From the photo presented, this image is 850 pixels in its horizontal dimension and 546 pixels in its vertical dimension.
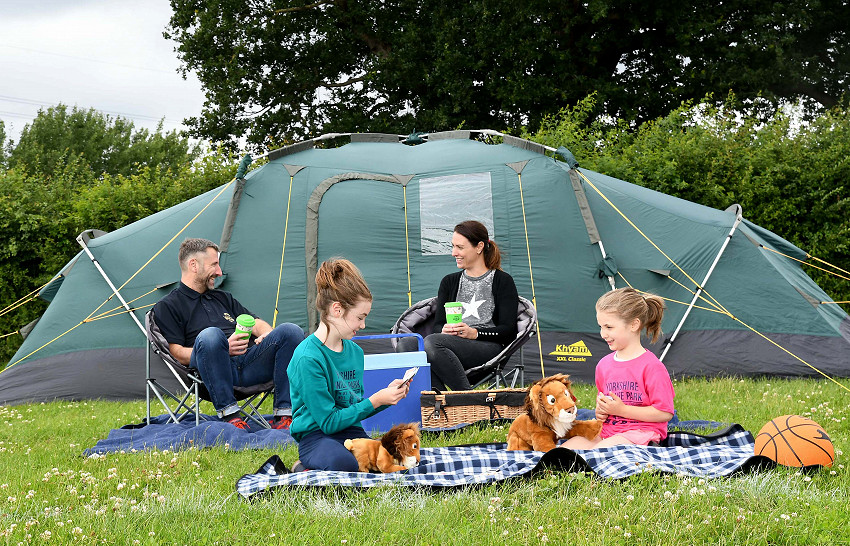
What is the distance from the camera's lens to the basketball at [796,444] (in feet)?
9.69

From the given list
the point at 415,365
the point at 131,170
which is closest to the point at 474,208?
the point at 415,365

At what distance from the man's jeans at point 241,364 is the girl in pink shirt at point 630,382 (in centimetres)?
176

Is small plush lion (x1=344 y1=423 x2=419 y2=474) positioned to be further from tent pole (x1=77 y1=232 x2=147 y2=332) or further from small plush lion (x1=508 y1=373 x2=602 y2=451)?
tent pole (x1=77 y1=232 x2=147 y2=332)

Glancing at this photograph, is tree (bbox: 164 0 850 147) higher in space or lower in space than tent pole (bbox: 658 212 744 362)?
higher

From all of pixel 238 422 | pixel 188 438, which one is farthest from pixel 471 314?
pixel 188 438

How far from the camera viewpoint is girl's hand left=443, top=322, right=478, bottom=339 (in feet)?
14.4

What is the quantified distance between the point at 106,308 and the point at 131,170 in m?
21.4

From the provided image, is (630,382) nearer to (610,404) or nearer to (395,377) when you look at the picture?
(610,404)

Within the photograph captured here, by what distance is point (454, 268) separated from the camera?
19.8ft

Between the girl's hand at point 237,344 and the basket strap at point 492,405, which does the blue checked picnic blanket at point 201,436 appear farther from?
the girl's hand at point 237,344

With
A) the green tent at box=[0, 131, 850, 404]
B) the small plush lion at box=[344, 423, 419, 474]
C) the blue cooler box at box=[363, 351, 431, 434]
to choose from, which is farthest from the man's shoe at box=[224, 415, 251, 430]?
the green tent at box=[0, 131, 850, 404]

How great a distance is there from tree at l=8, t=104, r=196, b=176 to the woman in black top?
73.5 feet

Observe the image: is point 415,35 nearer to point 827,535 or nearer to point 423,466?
point 423,466

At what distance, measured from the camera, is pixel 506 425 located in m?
4.23
